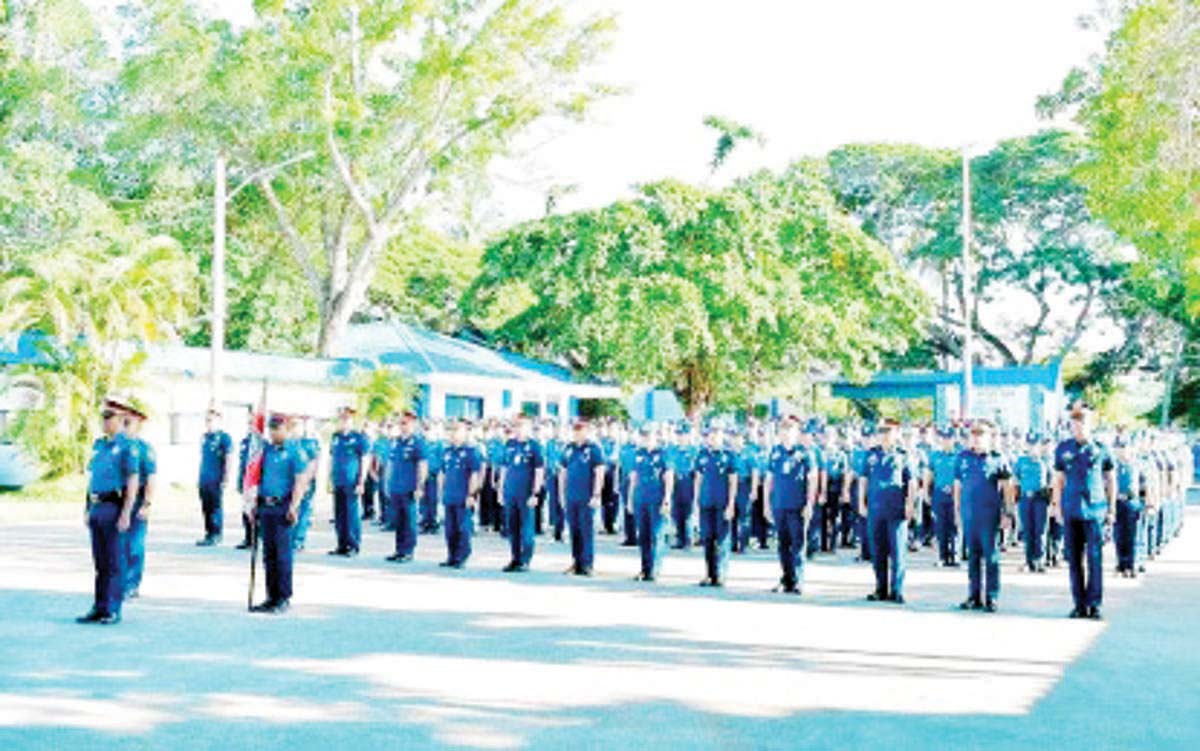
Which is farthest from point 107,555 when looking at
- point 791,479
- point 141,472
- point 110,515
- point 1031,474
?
point 1031,474

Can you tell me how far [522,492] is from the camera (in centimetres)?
1552

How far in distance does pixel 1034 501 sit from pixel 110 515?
440 inches

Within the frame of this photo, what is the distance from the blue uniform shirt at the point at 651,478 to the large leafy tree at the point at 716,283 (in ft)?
48.2

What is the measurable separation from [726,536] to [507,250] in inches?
844

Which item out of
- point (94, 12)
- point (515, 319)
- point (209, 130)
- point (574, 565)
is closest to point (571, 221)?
point (515, 319)

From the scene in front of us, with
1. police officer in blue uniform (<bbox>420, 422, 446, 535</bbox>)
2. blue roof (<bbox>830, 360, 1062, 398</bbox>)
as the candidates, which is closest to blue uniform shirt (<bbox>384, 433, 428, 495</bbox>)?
police officer in blue uniform (<bbox>420, 422, 446, 535</bbox>)

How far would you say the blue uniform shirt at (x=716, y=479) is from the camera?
14.8 meters

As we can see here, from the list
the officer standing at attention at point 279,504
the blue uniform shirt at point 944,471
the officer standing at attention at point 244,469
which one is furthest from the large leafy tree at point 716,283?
the officer standing at attention at point 279,504

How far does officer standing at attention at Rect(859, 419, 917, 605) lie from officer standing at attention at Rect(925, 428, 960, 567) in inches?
150

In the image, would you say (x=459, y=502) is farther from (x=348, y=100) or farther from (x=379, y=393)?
(x=348, y=100)

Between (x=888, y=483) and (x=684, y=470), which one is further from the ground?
(x=684, y=470)

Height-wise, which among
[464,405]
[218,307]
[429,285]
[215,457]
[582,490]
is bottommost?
[582,490]

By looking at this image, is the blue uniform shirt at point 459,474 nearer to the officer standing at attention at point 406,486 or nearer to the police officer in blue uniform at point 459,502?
the police officer in blue uniform at point 459,502

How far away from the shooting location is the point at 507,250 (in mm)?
35469
